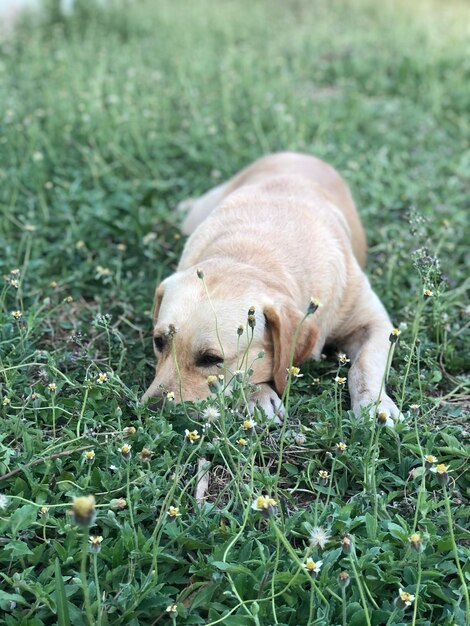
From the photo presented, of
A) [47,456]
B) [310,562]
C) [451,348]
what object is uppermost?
[310,562]

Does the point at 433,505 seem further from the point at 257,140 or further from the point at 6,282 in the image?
the point at 257,140

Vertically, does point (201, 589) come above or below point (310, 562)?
below

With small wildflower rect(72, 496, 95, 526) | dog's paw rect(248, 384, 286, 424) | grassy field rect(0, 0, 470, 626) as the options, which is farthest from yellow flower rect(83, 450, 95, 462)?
small wildflower rect(72, 496, 95, 526)

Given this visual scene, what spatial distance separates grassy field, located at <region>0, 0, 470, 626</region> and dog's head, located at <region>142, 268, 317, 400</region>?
6.6 inches

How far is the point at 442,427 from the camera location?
3.22 metres

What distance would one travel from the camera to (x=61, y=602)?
2207 millimetres

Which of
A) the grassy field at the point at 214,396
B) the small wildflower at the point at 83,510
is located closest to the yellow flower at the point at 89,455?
the grassy field at the point at 214,396

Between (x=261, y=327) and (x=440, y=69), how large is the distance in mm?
6295

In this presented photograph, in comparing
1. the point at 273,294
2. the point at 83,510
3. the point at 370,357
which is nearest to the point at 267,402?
the point at 273,294

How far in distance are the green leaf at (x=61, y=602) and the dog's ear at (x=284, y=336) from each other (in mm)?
1375

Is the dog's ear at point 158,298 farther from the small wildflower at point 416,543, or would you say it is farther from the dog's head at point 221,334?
the small wildflower at point 416,543

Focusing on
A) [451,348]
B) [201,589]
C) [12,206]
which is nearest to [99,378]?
[201,589]

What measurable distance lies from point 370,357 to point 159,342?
43.3 inches

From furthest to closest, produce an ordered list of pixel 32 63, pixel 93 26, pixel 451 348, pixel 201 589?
pixel 93 26 → pixel 32 63 → pixel 451 348 → pixel 201 589
